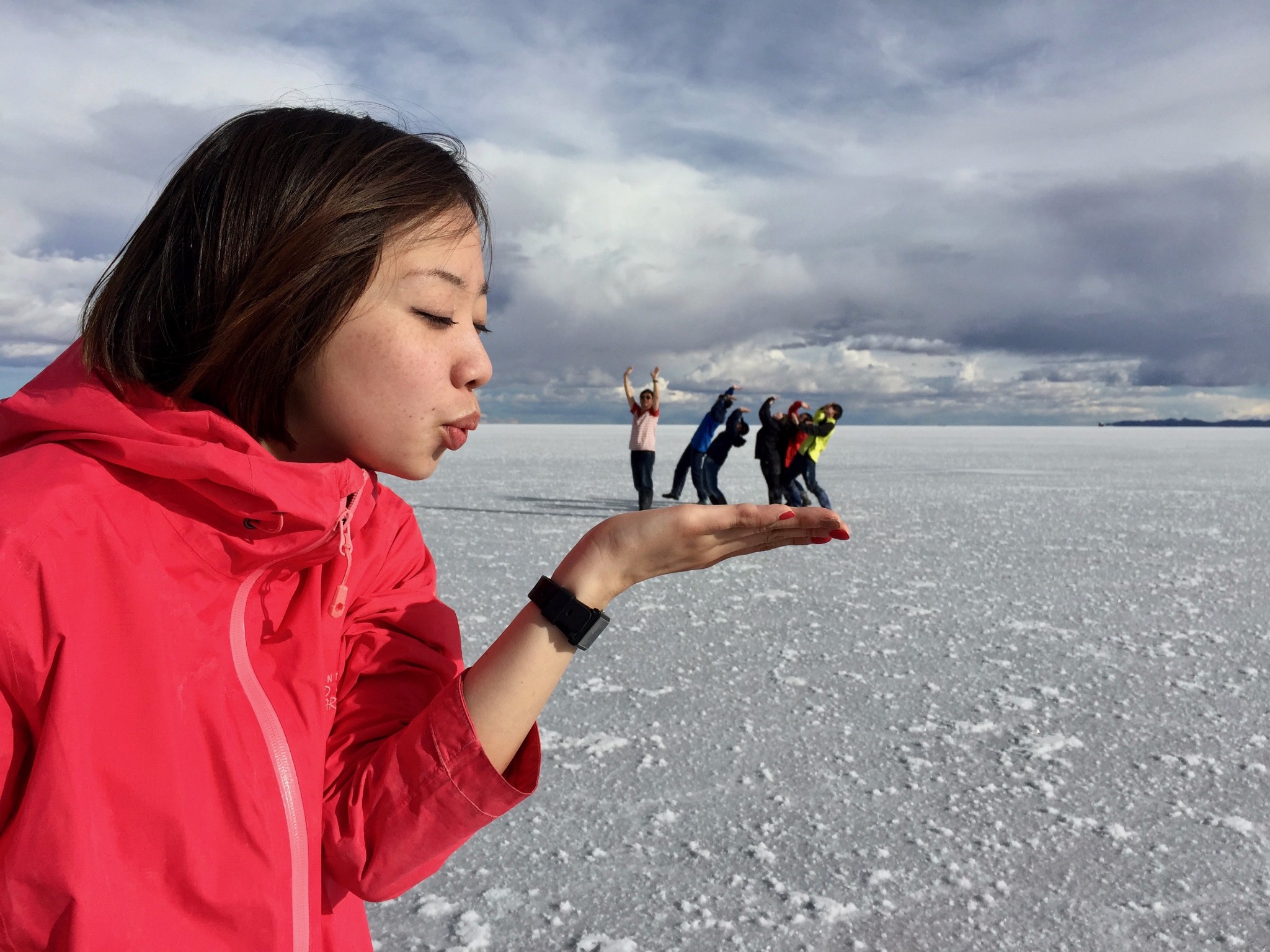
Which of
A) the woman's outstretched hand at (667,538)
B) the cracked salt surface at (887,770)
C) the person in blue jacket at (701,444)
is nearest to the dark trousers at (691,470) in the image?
the person in blue jacket at (701,444)

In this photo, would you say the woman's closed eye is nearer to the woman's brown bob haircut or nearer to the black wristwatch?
the woman's brown bob haircut

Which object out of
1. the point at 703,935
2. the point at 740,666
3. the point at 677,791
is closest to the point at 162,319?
the point at 703,935

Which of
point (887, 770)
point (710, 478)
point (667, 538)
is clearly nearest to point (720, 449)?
point (710, 478)

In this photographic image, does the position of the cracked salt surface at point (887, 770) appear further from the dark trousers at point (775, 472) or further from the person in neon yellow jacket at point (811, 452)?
the dark trousers at point (775, 472)

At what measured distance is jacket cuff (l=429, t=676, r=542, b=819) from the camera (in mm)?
1023

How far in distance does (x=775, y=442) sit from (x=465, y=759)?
990 centimetres

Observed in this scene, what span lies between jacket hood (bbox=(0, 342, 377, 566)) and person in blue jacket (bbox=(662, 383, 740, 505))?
9.90 meters

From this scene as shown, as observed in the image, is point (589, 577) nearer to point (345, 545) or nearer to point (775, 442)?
point (345, 545)

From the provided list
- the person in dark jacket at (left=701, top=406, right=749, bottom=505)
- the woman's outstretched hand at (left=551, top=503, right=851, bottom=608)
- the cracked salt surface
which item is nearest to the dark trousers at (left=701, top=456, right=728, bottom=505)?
the person in dark jacket at (left=701, top=406, right=749, bottom=505)

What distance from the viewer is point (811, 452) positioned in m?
10.6

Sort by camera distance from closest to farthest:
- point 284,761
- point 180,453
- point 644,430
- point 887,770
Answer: point 180,453
point 284,761
point 887,770
point 644,430

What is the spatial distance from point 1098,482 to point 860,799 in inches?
629

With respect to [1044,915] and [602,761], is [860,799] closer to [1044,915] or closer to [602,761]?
[1044,915]

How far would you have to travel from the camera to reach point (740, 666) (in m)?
4.29
